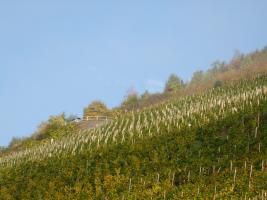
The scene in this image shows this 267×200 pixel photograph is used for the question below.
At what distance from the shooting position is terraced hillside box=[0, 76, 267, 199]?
26.6m

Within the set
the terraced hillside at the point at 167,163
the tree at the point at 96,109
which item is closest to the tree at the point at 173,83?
the tree at the point at 96,109

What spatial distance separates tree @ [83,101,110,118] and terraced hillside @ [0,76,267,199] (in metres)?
41.1

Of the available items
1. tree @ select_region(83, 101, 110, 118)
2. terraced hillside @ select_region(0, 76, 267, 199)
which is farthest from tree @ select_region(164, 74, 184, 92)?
terraced hillside @ select_region(0, 76, 267, 199)

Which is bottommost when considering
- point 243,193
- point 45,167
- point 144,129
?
point 243,193

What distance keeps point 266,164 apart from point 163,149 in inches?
322

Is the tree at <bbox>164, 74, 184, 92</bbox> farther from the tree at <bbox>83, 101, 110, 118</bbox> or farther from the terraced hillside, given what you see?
the terraced hillside

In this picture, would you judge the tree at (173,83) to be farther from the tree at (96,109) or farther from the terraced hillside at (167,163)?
the terraced hillside at (167,163)

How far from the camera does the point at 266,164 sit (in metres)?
27.5

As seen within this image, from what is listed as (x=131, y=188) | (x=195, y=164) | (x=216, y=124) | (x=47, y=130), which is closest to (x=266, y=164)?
(x=195, y=164)

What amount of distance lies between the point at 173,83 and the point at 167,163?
69.8m

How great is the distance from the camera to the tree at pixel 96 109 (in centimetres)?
8650

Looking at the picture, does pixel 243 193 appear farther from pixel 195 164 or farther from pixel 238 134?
pixel 238 134

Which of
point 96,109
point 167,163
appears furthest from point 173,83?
point 167,163

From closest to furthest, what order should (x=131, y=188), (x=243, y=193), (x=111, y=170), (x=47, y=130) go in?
(x=243, y=193) → (x=131, y=188) → (x=111, y=170) → (x=47, y=130)
